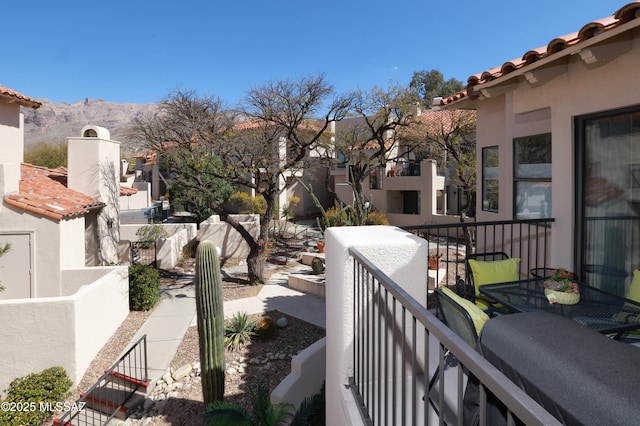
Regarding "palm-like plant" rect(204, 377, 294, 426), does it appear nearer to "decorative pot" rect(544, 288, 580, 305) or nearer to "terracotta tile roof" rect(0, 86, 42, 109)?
"decorative pot" rect(544, 288, 580, 305)

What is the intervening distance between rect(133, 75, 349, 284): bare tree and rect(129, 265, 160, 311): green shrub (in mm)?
3170

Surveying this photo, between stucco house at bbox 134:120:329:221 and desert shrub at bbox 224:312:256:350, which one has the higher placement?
stucco house at bbox 134:120:329:221

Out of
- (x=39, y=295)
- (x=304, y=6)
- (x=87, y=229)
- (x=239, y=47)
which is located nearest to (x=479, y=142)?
(x=39, y=295)

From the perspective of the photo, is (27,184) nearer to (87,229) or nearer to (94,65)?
(87,229)

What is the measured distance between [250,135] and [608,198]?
12533 millimetres

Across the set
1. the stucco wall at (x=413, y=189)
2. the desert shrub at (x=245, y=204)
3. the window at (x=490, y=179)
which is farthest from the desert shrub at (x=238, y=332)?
the desert shrub at (x=245, y=204)

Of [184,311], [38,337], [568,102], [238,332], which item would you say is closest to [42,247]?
[38,337]

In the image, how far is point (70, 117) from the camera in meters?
106

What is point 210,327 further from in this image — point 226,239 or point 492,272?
point 226,239

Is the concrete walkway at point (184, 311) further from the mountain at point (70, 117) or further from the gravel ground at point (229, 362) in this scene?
the mountain at point (70, 117)

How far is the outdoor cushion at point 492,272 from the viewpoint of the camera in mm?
4969

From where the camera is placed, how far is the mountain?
9406 centimetres

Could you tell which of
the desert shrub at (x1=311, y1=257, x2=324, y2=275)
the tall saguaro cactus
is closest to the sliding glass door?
the tall saguaro cactus

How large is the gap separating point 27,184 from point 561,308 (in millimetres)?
13733
